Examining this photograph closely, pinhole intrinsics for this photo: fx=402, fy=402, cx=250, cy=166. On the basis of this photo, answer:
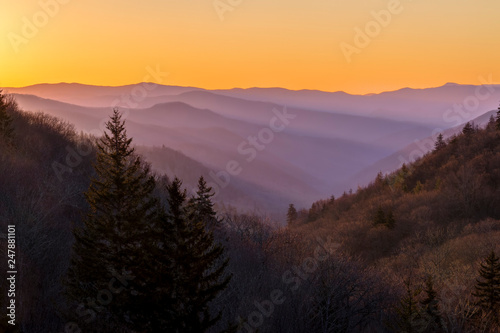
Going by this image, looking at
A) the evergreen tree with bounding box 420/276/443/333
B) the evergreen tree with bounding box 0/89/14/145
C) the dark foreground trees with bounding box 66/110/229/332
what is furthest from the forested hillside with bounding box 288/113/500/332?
the evergreen tree with bounding box 0/89/14/145

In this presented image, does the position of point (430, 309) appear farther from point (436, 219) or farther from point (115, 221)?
point (436, 219)

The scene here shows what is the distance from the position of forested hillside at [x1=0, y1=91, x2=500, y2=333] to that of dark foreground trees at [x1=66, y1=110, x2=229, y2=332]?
3 centimetres

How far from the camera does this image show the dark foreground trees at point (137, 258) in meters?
7.35

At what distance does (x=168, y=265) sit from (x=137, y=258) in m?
2.18

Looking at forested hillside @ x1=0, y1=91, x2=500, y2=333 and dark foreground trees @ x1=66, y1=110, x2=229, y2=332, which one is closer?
dark foreground trees @ x1=66, y1=110, x2=229, y2=332

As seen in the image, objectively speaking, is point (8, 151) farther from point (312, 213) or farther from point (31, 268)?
point (312, 213)

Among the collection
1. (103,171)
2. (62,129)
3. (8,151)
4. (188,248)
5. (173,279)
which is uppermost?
(62,129)

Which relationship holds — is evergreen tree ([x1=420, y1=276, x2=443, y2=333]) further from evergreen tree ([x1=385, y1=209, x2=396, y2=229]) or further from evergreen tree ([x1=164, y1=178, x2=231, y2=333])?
evergreen tree ([x1=385, y1=209, x2=396, y2=229])

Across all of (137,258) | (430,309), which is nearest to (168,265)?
(137,258)

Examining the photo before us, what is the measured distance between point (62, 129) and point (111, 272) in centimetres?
3527

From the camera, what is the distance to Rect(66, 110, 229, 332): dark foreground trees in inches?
289

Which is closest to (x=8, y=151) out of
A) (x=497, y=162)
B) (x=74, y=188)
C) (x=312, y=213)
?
(x=74, y=188)

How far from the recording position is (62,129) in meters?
41.5

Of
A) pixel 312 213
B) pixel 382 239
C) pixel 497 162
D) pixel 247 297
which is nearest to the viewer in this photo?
pixel 247 297
